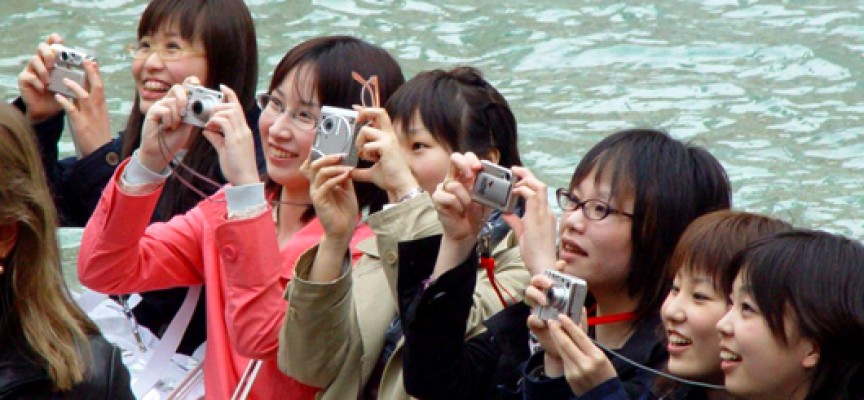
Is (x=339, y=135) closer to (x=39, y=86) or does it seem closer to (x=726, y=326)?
(x=726, y=326)

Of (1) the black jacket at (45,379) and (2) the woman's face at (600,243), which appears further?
(2) the woman's face at (600,243)

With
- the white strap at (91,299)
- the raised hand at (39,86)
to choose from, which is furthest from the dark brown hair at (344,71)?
the raised hand at (39,86)

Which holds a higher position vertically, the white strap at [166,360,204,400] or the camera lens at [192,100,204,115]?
the camera lens at [192,100,204,115]

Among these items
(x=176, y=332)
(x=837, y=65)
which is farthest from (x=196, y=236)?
(x=837, y=65)

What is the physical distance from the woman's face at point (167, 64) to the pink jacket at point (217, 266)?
47 centimetres

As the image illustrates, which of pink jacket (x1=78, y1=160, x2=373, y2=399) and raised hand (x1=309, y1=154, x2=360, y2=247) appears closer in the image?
raised hand (x1=309, y1=154, x2=360, y2=247)

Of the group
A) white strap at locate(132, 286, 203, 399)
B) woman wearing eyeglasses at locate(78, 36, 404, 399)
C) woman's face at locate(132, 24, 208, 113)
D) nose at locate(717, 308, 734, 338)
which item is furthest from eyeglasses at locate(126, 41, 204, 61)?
nose at locate(717, 308, 734, 338)

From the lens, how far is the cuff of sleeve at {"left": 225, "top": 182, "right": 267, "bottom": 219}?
3.03m

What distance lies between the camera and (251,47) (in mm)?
3816

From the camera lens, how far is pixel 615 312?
280 cm

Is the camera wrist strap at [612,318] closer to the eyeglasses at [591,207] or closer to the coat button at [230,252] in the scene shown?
the eyeglasses at [591,207]

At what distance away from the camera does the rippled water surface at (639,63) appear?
5.93 m

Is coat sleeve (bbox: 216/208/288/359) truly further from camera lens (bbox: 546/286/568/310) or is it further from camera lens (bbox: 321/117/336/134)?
camera lens (bbox: 546/286/568/310)

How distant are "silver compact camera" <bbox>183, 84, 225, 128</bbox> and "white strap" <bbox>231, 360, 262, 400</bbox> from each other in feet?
1.60
